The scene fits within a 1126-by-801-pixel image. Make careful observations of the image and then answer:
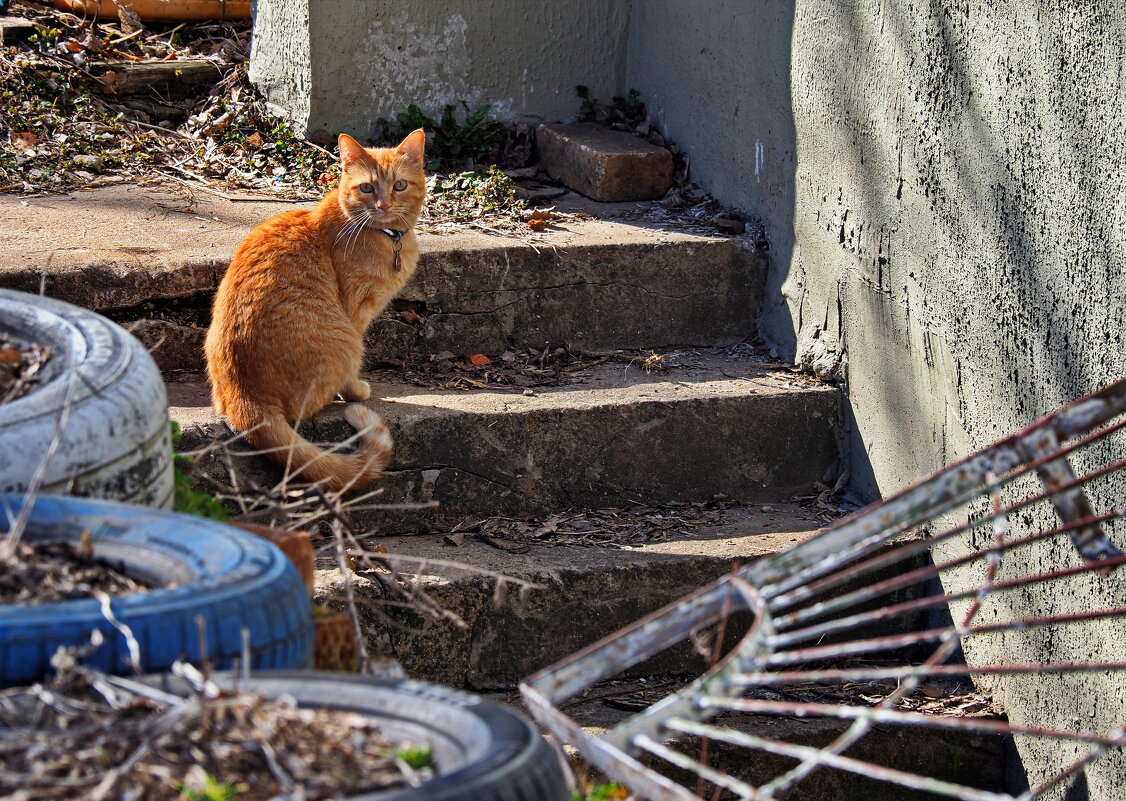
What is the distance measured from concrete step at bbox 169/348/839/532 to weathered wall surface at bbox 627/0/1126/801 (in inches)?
9.3

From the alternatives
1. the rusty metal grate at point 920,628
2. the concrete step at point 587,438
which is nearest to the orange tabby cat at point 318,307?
the concrete step at point 587,438

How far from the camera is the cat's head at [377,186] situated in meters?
3.87

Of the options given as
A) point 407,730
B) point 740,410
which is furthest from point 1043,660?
point 407,730

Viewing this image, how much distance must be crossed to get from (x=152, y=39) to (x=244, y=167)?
52.1 inches

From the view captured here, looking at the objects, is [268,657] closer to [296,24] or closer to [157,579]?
[157,579]

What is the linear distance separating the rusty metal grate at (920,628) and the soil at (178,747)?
0.92ft

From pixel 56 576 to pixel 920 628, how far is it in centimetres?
276

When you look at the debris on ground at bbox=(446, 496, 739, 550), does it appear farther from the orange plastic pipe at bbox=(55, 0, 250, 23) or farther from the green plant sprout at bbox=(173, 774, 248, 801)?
the orange plastic pipe at bbox=(55, 0, 250, 23)

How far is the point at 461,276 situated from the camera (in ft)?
13.6

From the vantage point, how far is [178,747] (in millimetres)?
1277

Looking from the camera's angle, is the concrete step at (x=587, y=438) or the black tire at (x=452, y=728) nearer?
the black tire at (x=452, y=728)

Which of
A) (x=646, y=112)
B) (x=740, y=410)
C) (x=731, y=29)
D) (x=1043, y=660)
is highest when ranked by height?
(x=731, y=29)

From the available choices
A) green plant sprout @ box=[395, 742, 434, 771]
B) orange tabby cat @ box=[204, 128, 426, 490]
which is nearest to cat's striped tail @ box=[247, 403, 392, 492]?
orange tabby cat @ box=[204, 128, 426, 490]

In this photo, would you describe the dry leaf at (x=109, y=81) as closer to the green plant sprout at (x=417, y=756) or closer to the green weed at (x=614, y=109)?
the green weed at (x=614, y=109)
